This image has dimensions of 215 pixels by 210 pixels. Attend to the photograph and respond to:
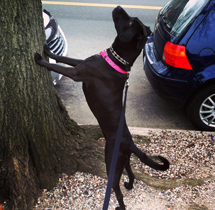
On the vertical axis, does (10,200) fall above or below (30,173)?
below

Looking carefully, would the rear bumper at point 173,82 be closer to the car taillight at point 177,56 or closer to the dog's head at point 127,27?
the car taillight at point 177,56

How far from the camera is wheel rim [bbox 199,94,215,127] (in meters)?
3.98

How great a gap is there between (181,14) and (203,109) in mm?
1471

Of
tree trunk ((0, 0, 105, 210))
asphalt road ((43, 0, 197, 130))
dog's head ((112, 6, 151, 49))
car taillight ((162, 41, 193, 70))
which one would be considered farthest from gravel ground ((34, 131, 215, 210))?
dog's head ((112, 6, 151, 49))

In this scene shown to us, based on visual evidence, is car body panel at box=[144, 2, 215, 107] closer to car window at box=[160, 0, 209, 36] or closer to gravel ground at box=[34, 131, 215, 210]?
car window at box=[160, 0, 209, 36]

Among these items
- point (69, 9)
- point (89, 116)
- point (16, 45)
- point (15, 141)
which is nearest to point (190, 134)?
point (89, 116)

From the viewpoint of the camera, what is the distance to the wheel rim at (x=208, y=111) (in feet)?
13.1

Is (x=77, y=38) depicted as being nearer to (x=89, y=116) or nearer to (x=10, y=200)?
(x=89, y=116)

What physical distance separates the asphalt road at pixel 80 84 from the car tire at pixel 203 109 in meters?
0.25

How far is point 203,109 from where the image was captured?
4.09 meters

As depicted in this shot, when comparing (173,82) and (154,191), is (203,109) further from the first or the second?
(154,191)

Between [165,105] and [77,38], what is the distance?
364 centimetres

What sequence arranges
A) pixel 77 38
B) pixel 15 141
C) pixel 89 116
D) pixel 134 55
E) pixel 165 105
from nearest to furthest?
pixel 134 55 → pixel 15 141 → pixel 89 116 → pixel 165 105 → pixel 77 38

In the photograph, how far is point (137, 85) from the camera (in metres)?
5.37
